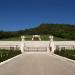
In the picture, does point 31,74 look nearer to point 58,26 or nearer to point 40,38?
point 40,38

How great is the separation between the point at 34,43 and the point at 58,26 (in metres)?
76.2

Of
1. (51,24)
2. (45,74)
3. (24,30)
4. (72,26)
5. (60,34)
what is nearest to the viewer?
(45,74)

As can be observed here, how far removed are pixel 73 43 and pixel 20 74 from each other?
188 ft

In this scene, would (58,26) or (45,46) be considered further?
(58,26)

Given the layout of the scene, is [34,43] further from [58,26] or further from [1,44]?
[58,26]

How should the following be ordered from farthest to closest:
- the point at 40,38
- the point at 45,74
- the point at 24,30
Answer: the point at 24,30 → the point at 40,38 → the point at 45,74

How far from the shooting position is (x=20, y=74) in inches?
496

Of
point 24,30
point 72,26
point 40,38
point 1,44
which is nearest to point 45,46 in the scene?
point 1,44

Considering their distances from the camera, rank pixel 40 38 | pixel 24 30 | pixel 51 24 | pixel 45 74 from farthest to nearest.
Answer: pixel 51 24 → pixel 24 30 → pixel 40 38 → pixel 45 74

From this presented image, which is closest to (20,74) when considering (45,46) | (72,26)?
(45,46)

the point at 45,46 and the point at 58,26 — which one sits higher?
the point at 58,26

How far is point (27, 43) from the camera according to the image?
70.9 meters

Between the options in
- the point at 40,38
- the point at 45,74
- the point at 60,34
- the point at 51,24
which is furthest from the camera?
the point at 51,24

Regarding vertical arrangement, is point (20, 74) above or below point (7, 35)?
below
